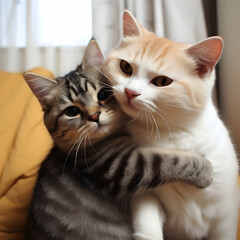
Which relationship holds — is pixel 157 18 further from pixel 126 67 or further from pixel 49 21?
pixel 126 67

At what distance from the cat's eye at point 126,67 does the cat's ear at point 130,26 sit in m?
0.17

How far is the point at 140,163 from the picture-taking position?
0.74 meters

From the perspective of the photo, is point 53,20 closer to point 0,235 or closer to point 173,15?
point 173,15

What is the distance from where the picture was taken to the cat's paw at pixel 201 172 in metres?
0.70

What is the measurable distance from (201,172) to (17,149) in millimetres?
1046

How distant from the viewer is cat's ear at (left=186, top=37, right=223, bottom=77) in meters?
0.67

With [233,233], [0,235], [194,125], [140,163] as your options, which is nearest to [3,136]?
[0,235]

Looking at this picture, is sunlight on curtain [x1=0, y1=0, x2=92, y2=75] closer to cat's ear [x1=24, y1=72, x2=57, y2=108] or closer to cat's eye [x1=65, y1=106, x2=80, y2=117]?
cat's ear [x1=24, y1=72, x2=57, y2=108]

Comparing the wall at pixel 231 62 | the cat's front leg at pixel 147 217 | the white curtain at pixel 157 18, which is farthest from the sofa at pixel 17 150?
Result: the wall at pixel 231 62

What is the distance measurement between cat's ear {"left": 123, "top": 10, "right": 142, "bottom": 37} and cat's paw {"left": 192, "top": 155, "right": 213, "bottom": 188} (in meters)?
0.52

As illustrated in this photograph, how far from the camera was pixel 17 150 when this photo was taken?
132 cm

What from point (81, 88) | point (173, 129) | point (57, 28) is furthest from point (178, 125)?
point (57, 28)

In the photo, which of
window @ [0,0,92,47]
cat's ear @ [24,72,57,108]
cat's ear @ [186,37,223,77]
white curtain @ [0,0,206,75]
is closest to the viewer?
cat's ear @ [186,37,223,77]

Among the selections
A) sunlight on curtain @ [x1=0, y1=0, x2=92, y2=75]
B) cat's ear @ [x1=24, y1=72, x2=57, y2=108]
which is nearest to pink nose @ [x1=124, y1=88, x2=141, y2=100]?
cat's ear @ [x1=24, y1=72, x2=57, y2=108]
